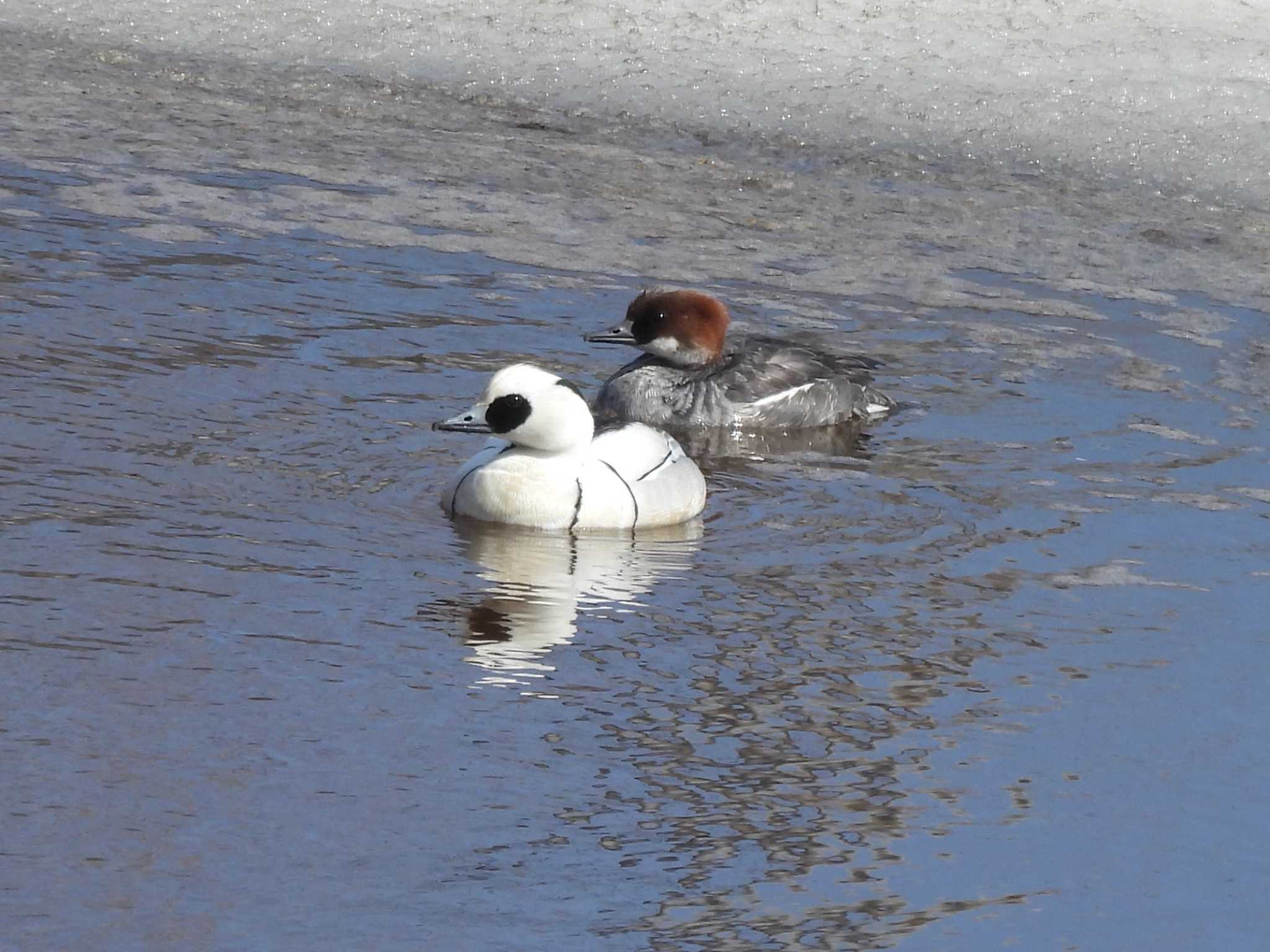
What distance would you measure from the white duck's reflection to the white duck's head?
35 centimetres

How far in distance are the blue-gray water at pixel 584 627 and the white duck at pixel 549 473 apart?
11cm

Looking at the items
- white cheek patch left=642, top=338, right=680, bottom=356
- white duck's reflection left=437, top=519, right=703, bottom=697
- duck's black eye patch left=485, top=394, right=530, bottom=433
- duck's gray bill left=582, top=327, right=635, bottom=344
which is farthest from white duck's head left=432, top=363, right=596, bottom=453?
white cheek patch left=642, top=338, right=680, bottom=356

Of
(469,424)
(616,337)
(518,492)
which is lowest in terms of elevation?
(518,492)

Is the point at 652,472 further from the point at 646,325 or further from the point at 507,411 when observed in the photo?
the point at 646,325

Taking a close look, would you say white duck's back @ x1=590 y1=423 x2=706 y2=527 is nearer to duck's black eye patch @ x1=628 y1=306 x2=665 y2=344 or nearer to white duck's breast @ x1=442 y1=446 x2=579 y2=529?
white duck's breast @ x1=442 y1=446 x2=579 y2=529

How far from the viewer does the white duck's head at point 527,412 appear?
7.23 meters

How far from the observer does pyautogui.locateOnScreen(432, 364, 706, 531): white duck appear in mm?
7133

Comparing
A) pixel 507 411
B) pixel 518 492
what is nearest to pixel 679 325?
pixel 507 411

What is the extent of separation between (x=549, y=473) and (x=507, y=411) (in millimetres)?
251

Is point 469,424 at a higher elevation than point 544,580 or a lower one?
higher

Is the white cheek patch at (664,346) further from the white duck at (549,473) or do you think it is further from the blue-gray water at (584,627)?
the white duck at (549,473)

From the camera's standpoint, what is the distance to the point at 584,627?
6000 mm

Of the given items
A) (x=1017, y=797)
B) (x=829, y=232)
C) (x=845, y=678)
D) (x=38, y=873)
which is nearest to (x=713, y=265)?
(x=829, y=232)

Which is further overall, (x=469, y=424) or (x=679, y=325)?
(x=679, y=325)
